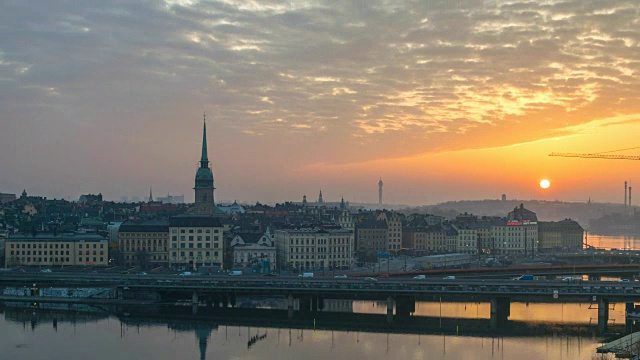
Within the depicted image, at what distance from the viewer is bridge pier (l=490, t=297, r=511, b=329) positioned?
7472cm

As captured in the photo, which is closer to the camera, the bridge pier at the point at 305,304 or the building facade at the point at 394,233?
the bridge pier at the point at 305,304

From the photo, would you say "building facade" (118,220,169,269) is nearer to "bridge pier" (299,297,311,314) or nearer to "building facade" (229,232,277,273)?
"building facade" (229,232,277,273)

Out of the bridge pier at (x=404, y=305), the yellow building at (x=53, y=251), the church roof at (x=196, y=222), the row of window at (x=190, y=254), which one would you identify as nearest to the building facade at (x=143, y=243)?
the church roof at (x=196, y=222)

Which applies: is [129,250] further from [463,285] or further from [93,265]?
[463,285]

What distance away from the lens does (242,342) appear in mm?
66750

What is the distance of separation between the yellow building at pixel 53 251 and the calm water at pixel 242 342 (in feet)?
117

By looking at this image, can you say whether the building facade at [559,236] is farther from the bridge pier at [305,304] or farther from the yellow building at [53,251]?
the bridge pier at [305,304]

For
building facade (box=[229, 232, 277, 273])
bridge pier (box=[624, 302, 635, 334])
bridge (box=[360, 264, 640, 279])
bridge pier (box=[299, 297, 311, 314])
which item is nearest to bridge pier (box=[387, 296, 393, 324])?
bridge pier (box=[299, 297, 311, 314])

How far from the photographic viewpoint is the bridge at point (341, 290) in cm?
7688

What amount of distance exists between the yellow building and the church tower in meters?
31.9

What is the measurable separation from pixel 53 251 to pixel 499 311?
6104cm

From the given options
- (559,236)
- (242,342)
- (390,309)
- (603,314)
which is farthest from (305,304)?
(559,236)

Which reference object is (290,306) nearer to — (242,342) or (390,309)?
(390,309)

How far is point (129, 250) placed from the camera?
12131cm
